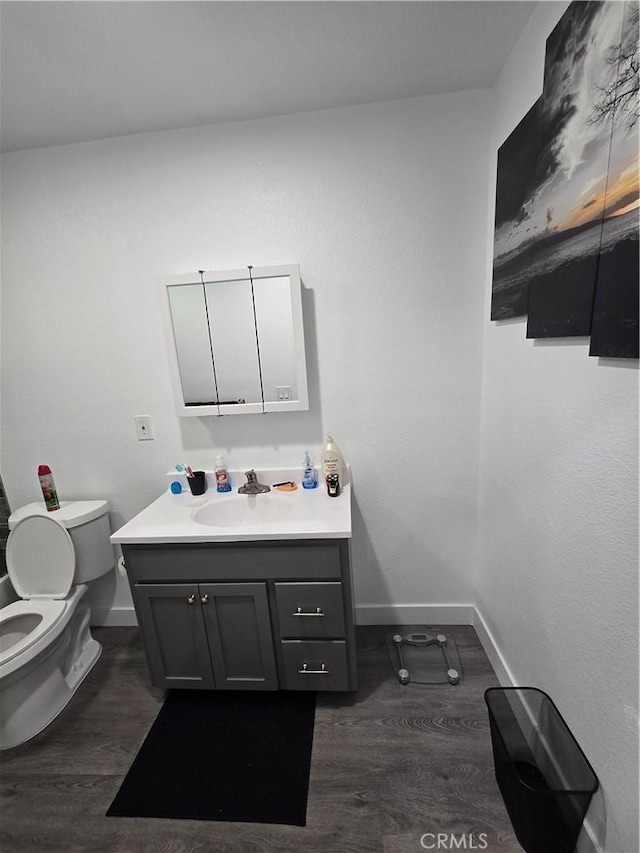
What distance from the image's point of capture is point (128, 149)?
1.44 metres

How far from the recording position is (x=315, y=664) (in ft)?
4.43

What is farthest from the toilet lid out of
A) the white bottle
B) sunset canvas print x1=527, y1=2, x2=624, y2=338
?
sunset canvas print x1=527, y1=2, x2=624, y2=338

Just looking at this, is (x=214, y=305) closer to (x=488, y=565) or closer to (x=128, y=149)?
(x=128, y=149)

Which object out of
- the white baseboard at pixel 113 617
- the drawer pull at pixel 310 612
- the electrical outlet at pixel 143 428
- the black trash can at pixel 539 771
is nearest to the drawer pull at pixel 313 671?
the drawer pull at pixel 310 612

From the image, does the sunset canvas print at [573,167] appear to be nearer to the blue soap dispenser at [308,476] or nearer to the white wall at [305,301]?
the white wall at [305,301]

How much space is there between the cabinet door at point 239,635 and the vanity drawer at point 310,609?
70 mm

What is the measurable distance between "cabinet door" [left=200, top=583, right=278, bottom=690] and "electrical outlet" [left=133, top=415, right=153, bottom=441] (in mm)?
815

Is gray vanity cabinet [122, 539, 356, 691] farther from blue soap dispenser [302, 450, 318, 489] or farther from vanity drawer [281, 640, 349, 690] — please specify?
blue soap dispenser [302, 450, 318, 489]

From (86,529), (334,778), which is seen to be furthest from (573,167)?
(86,529)

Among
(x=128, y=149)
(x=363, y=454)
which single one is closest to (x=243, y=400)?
(x=363, y=454)

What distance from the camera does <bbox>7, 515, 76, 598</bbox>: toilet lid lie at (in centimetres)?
158

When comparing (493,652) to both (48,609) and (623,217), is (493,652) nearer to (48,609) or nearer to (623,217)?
(623,217)

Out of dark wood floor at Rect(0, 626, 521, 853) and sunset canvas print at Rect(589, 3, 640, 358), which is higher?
sunset canvas print at Rect(589, 3, 640, 358)

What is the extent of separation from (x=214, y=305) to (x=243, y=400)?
1.44 ft
